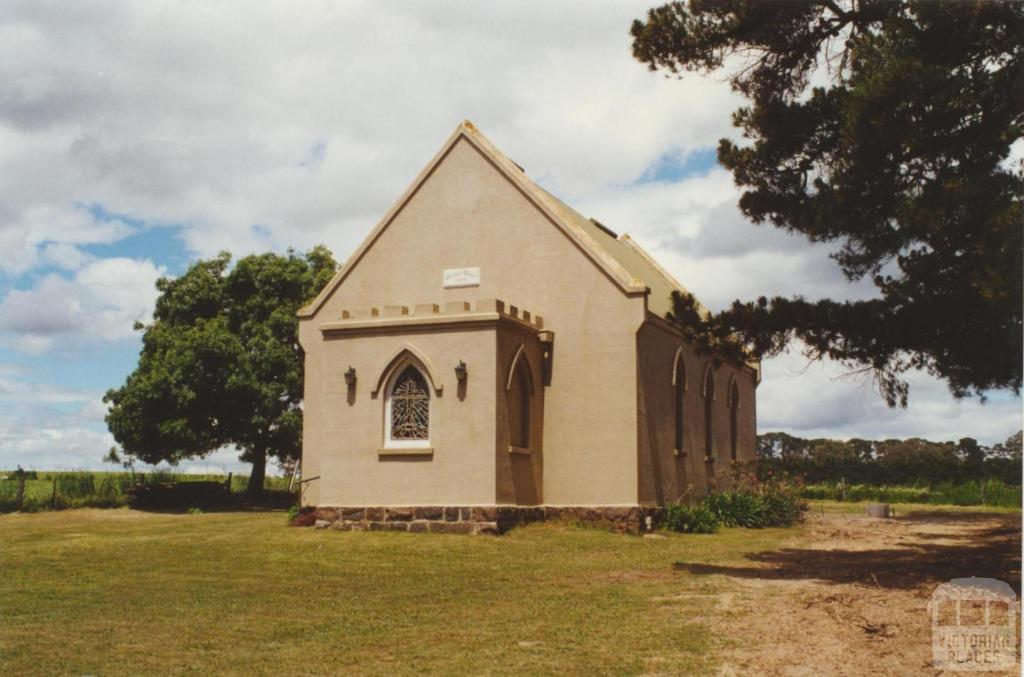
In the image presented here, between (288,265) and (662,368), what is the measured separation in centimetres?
2003

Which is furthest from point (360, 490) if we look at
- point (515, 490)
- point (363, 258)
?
point (363, 258)

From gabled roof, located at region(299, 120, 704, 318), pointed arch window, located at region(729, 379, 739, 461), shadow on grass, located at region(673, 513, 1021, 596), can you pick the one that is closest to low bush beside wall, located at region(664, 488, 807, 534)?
pointed arch window, located at region(729, 379, 739, 461)

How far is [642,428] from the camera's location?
23609mm

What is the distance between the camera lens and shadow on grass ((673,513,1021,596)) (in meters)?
14.7

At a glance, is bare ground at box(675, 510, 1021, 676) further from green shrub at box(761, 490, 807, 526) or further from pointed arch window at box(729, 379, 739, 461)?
pointed arch window at box(729, 379, 739, 461)

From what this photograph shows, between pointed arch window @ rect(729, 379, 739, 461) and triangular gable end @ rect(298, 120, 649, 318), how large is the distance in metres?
10.7

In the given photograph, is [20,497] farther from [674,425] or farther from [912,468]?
[912,468]

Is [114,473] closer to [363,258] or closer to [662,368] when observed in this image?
[363,258]

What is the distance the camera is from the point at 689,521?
23.7 m

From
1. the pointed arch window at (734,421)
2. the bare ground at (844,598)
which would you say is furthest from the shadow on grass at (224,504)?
the bare ground at (844,598)

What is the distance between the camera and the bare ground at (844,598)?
9320mm

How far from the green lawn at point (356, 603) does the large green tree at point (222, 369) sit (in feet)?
50.2

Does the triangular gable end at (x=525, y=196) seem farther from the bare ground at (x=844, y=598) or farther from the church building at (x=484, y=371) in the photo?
the bare ground at (x=844, y=598)

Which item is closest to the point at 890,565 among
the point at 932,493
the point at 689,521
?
the point at 689,521
